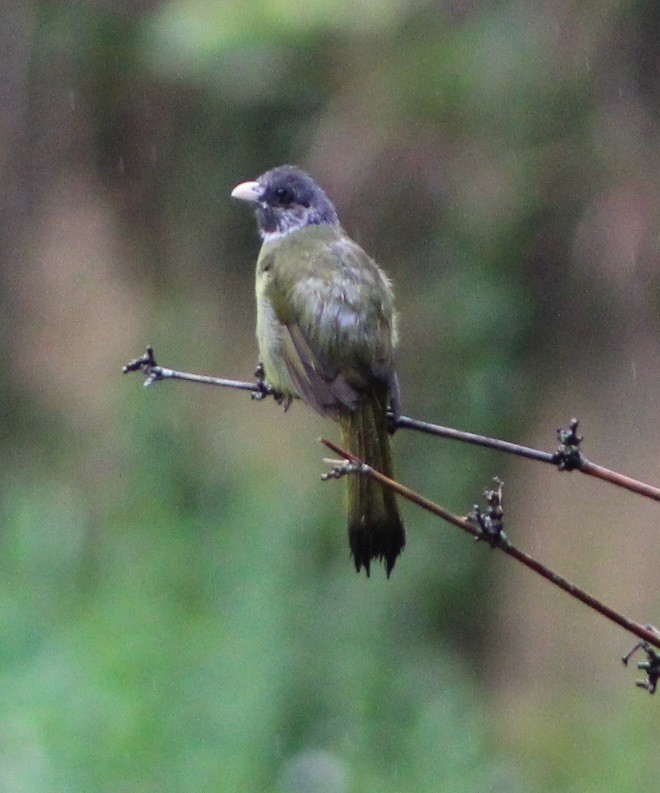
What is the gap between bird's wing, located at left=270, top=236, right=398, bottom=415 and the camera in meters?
3.61

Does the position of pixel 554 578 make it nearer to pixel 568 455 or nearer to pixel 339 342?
pixel 568 455

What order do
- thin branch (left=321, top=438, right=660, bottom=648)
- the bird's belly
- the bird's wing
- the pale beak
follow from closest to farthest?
thin branch (left=321, top=438, right=660, bottom=648), the bird's wing, the bird's belly, the pale beak

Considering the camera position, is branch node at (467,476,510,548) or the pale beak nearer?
branch node at (467,476,510,548)

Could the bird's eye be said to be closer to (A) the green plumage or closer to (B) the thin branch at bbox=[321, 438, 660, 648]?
(A) the green plumage

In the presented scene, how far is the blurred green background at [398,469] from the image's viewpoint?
5.82 m

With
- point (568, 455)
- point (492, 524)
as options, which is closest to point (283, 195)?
point (568, 455)

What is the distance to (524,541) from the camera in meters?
6.90

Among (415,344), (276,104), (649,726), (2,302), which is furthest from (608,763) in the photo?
(2,302)

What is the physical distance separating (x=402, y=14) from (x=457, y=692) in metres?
3.02

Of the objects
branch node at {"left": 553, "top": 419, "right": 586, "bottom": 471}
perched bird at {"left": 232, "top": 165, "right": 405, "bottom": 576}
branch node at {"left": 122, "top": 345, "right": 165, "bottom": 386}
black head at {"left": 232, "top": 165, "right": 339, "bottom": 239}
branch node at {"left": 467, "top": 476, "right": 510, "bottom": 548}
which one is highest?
black head at {"left": 232, "top": 165, "right": 339, "bottom": 239}

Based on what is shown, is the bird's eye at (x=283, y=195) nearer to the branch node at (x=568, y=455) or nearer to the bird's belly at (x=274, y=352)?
the bird's belly at (x=274, y=352)

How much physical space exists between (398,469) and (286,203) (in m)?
2.42

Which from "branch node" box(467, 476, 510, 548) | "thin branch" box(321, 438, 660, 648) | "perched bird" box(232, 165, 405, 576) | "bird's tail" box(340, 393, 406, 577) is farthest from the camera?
"perched bird" box(232, 165, 405, 576)

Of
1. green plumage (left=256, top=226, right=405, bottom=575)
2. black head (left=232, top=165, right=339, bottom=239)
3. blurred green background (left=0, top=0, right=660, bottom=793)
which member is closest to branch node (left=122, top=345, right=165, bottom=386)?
green plumage (left=256, top=226, right=405, bottom=575)
